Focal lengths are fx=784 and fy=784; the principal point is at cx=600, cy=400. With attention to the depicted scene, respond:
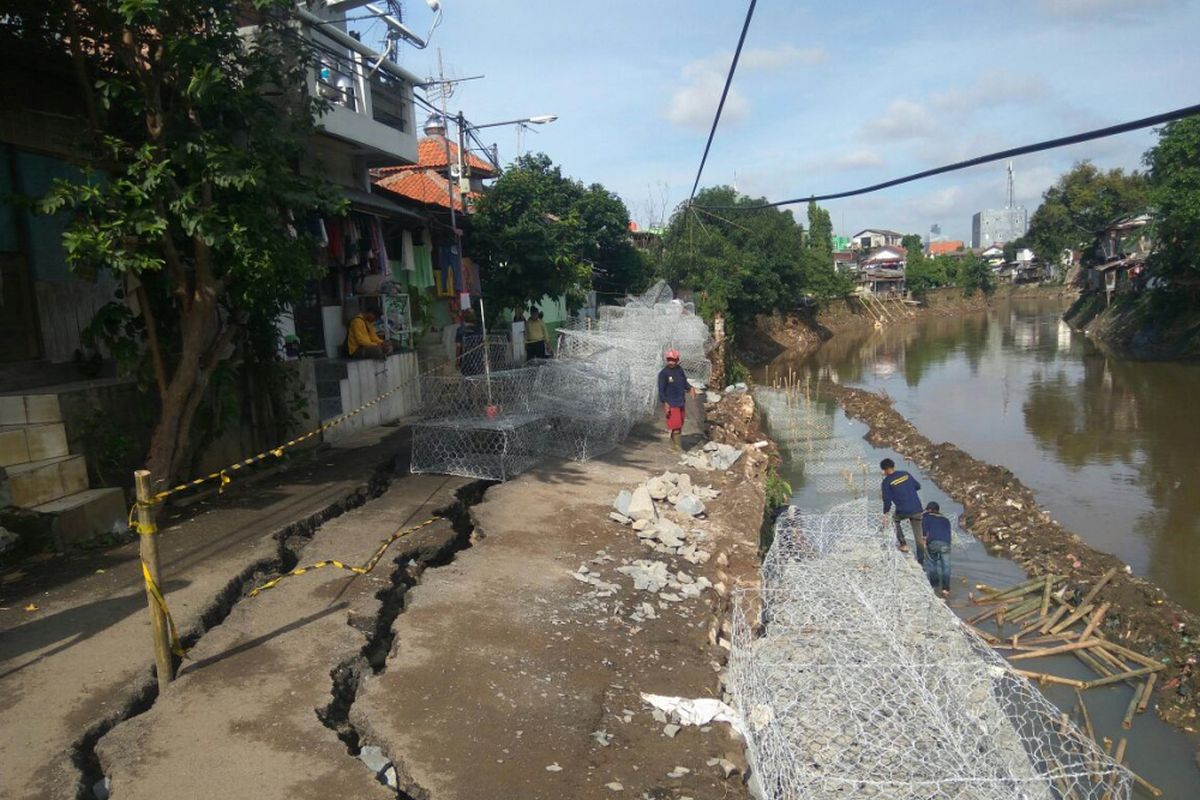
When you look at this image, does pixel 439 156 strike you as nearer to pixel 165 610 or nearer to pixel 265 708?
pixel 165 610

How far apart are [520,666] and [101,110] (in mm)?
5497

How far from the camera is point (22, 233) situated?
7.11 metres

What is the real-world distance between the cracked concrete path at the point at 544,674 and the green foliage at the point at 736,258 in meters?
22.9

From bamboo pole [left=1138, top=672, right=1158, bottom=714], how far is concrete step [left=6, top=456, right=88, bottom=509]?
9.42m

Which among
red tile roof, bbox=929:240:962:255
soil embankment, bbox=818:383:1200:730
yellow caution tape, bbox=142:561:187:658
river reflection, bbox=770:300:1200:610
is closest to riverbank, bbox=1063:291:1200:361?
river reflection, bbox=770:300:1200:610

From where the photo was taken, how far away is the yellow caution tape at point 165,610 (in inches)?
148

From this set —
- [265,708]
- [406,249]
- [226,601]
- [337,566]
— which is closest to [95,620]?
[226,601]

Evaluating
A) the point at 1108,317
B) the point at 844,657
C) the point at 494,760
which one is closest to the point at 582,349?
the point at 844,657

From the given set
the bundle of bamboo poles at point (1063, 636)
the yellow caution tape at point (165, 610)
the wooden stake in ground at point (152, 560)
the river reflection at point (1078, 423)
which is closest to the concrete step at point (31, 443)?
the yellow caution tape at point (165, 610)

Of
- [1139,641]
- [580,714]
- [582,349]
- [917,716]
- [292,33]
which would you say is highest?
[292,33]

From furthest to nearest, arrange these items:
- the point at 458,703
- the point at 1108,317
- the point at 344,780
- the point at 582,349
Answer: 1. the point at 1108,317
2. the point at 582,349
3. the point at 458,703
4. the point at 344,780

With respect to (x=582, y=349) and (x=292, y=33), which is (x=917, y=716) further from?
(x=582, y=349)

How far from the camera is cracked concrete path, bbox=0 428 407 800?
3471mm

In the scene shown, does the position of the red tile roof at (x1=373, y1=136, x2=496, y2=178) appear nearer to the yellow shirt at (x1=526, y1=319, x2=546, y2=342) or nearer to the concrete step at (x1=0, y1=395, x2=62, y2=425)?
the yellow shirt at (x1=526, y1=319, x2=546, y2=342)
